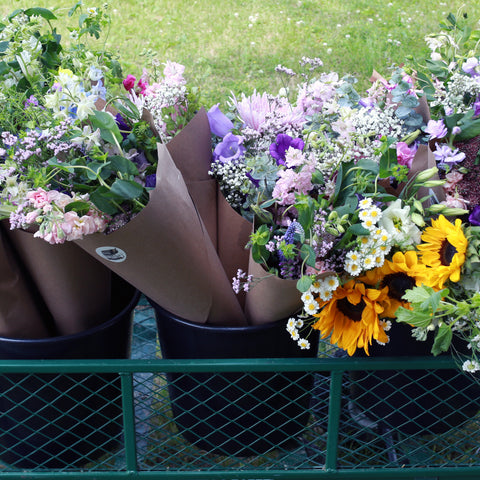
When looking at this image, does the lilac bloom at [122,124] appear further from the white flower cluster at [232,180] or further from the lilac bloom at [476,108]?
the lilac bloom at [476,108]

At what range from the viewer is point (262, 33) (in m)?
4.34

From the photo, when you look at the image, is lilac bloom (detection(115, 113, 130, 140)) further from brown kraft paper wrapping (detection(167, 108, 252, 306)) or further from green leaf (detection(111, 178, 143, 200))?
green leaf (detection(111, 178, 143, 200))

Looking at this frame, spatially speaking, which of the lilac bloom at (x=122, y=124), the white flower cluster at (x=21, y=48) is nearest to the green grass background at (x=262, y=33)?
the white flower cluster at (x=21, y=48)

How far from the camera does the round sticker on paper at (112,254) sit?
3.43 ft

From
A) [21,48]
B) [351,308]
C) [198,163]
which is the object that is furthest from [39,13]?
[351,308]

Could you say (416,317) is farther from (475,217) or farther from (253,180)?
(253,180)

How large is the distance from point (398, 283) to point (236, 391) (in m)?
0.39

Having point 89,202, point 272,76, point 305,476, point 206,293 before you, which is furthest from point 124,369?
point 272,76

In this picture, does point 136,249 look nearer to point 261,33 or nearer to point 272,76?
point 272,76

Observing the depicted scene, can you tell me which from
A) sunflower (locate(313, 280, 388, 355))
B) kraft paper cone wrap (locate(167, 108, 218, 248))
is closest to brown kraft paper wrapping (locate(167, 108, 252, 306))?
kraft paper cone wrap (locate(167, 108, 218, 248))

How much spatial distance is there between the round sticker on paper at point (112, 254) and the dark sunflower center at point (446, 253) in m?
0.53

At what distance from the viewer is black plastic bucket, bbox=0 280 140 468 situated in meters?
1.19

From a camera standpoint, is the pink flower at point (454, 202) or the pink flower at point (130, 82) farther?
the pink flower at point (130, 82)

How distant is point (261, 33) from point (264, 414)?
358 centimetres
